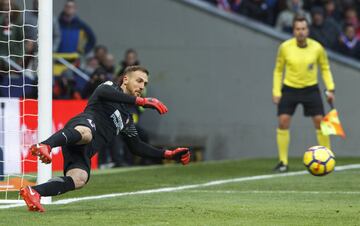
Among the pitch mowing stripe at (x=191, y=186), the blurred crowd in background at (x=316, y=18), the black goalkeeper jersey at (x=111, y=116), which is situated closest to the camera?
the black goalkeeper jersey at (x=111, y=116)

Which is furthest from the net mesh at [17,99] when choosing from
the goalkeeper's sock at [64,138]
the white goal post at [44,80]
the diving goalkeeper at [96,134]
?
the goalkeeper's sock at [64,138]

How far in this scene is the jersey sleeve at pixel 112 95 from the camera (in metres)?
9.52

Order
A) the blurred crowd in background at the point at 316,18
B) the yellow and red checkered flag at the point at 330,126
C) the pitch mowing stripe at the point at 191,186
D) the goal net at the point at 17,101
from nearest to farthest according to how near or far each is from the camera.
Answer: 1. the pitch mowing stripe at the point at 191,186
2. the goal net at the point at 17,101
3. the yellow and red checkered flag at the point at 330,126
4. the blurred crowd in background at the point at 316,18

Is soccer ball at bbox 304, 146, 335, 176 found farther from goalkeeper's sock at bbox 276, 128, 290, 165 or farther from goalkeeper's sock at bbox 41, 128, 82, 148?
goalkeeper's sock at bbox 41, 128, 82, 148

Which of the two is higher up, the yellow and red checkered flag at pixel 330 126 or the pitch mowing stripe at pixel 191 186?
the yellow and red checkered flag at pixel 330 126

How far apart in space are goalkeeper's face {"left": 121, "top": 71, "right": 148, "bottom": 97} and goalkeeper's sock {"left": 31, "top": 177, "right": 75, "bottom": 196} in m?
1.07

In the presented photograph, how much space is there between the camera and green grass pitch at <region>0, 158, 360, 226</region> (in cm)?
919

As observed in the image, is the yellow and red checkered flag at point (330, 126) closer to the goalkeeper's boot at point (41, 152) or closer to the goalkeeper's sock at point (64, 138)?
the goalkeeper's sock at point (64, 138)

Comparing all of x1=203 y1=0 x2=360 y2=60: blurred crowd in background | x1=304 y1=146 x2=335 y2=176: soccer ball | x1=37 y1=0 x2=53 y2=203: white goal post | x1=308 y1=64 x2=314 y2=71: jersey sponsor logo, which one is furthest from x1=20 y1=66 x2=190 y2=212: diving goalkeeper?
x1=203 y1=0 x2=360 y2=60: blurred crowd in background

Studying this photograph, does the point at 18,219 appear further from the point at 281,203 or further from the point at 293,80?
the point at 293,80

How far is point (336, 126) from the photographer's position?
1538cm

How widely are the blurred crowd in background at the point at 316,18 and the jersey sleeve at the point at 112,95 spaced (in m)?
11.6

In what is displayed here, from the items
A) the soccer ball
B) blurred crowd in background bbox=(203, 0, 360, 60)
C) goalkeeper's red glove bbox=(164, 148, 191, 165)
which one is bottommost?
the soccer ball

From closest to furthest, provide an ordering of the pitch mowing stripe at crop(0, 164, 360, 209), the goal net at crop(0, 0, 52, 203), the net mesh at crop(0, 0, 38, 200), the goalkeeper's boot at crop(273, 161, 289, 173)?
the pitch mowing stripe at crop(0, 164, 360, 209) → the goal net at crop(0, 0, 52, 203) → the net mesh at crop(0, 0, 38, 200) → the goalkeeper's boot at crop(273, 161, 289, 173)
